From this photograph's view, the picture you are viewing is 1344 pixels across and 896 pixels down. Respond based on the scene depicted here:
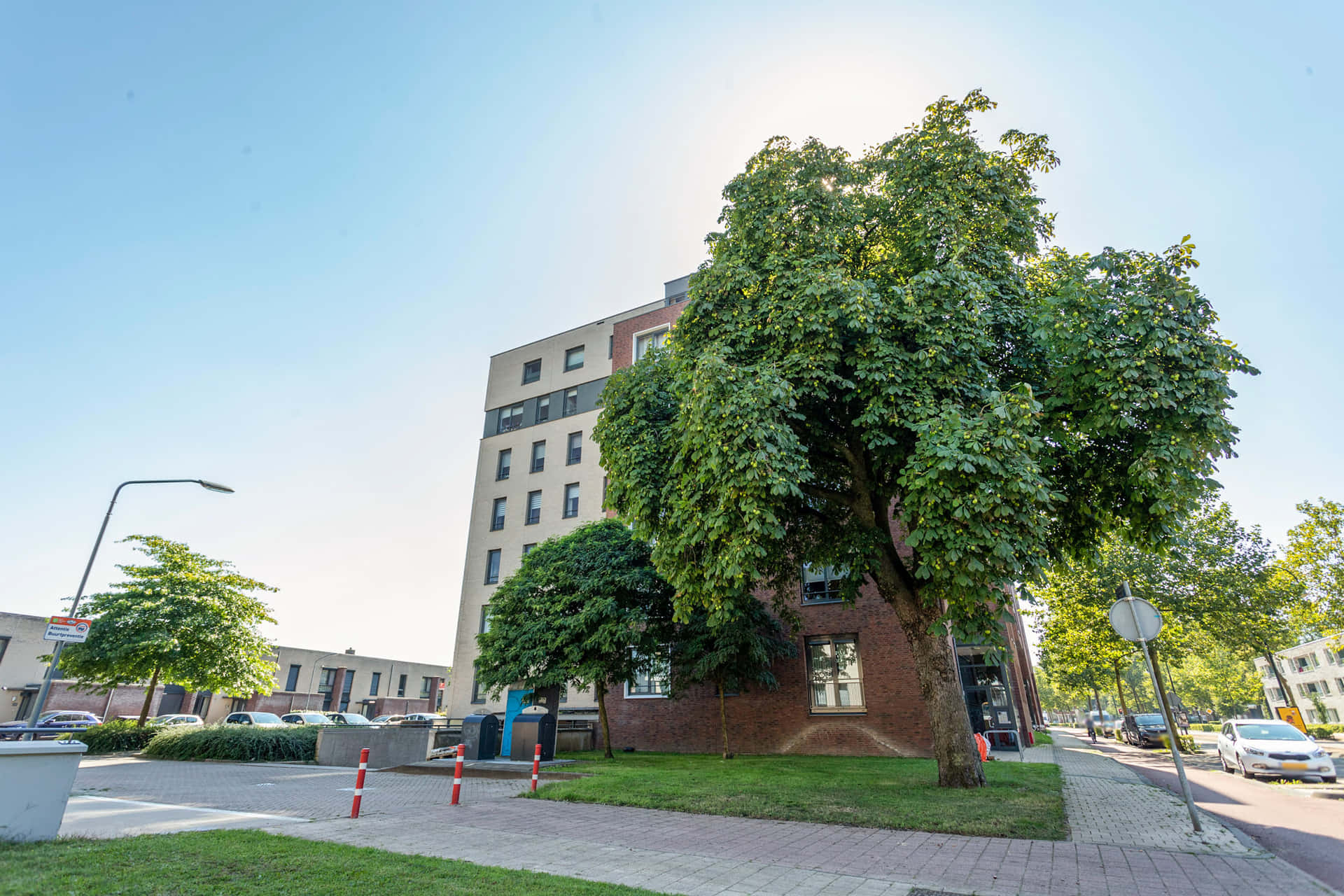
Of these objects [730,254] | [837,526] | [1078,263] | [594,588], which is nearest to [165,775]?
[594,588]

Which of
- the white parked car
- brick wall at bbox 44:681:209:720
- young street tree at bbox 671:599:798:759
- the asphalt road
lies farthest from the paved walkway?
brick wall at bbox 44:681:209:720

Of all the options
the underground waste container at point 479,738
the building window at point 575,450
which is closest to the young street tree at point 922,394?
the underground waste container at point 479,738

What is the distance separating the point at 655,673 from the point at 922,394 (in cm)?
1466

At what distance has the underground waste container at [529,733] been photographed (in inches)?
718

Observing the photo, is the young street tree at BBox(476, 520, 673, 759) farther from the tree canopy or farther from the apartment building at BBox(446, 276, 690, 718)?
the tree canopy

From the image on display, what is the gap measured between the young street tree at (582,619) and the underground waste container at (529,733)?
1.43m

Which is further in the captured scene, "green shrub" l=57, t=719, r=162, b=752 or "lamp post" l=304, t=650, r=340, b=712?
"lamp post" l=304, t=650, r=340, b=712

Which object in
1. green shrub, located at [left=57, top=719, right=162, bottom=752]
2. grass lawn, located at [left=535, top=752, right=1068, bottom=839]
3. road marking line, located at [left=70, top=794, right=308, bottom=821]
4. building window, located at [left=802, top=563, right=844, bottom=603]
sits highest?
building window, located at [left=802, top=563, right=844, bottom=603]

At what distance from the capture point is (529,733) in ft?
60.0

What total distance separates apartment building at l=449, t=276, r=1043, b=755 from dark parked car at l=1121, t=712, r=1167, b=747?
5.49 m

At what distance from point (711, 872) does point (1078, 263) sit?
11.3 meters

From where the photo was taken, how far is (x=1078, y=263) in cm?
1147

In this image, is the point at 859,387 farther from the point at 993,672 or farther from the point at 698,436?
the point at 993,672

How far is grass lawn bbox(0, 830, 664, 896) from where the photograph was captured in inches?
203
